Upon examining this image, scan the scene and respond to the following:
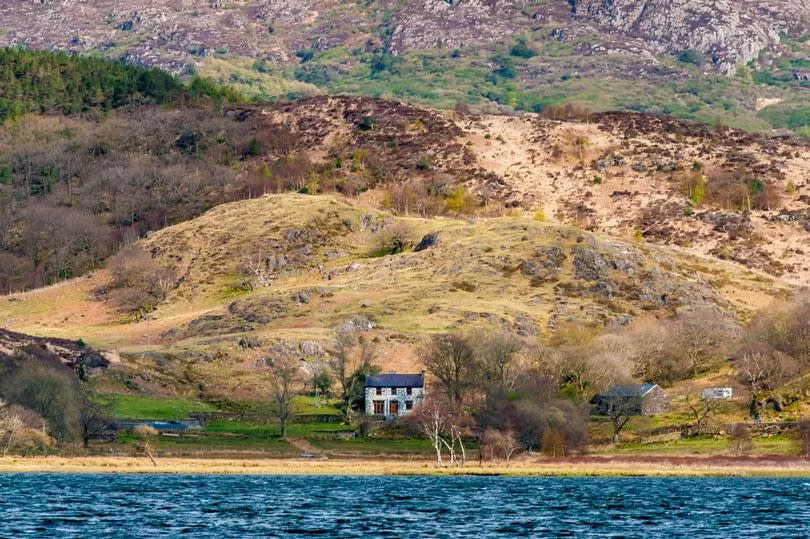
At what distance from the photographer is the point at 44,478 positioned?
383 ft

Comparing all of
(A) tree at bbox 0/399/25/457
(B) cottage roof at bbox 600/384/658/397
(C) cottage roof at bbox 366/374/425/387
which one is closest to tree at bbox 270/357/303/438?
(C) cottage roof at bbox 366/374/425/387

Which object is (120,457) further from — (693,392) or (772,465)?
(693,392)

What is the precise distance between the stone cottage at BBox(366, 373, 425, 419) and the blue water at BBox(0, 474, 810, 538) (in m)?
49.9

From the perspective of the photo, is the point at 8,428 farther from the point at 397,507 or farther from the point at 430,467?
the point at 397,507

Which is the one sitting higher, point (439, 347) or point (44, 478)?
point (439, 347)

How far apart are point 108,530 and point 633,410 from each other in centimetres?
8680

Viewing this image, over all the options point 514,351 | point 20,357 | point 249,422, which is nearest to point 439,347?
point 514,351

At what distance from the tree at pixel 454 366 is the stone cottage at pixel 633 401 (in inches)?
580

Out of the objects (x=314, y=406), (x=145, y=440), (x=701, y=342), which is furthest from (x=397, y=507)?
(x=701, y=342)

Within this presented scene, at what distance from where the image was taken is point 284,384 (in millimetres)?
163125

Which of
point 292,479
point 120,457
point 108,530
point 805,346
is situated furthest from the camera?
point 805,346

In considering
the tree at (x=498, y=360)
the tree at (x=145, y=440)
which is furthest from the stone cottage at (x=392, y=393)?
the tree at (x=145, y=440)

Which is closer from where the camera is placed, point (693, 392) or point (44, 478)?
point (44, 478)

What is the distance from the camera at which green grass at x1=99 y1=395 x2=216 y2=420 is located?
16162 centimetres
